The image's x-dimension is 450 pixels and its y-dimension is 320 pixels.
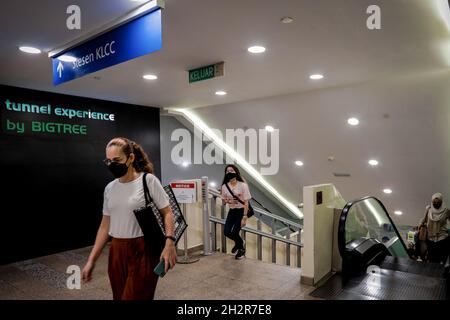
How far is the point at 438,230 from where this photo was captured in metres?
5.80

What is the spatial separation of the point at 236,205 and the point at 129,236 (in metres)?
3.06

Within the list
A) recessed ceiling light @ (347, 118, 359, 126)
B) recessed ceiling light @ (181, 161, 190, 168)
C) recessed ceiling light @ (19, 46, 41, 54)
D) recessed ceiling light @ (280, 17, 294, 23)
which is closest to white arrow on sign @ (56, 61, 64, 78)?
recessed ceiling light @ (19, 46, 41, 54)

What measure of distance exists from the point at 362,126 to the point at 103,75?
529 centimetres

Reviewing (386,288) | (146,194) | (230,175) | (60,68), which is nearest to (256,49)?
(230,175)

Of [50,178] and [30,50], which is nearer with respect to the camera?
[30,50]

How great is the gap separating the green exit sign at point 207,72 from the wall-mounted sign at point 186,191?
5.29ft

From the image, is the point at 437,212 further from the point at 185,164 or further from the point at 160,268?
the point at 185,164

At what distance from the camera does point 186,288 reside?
157 inches

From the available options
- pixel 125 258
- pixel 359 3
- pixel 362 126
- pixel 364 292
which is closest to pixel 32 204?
pixel 125 258

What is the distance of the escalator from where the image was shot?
3.61 meters

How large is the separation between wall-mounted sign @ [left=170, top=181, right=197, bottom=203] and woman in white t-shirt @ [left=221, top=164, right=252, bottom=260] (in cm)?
52

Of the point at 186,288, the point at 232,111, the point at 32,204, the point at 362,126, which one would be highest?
the point at 232,111

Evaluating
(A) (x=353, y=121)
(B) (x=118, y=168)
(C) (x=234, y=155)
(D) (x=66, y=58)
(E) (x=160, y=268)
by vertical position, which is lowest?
(E) (x=160, y=268)
